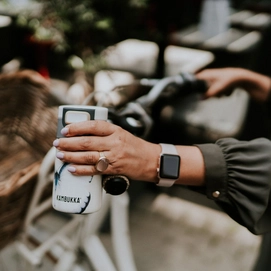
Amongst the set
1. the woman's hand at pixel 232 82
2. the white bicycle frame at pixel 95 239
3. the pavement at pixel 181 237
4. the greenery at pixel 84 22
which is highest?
the woman's hand at pixel 232 82

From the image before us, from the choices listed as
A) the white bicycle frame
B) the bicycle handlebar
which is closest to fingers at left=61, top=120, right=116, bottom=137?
the bicycle handlebar

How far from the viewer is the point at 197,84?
132 cm

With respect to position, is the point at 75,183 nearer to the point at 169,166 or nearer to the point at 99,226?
the point at 169,166

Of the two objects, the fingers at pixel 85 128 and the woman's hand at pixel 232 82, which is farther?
the woman's hand at pixel 232 82

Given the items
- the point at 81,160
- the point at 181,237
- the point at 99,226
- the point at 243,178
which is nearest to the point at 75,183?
the point at 81,160

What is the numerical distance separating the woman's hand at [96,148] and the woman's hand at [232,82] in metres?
0.66

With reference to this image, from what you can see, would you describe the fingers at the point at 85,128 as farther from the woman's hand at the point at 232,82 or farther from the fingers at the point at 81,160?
the woman's hand at the point at 232,82

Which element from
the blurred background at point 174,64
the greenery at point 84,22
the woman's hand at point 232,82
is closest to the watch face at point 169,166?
the woman's hand at point 232,82

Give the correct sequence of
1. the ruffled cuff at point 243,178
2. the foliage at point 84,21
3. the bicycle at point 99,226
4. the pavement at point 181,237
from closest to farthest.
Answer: the ruffled cuff at point 243,178
the bicycle at point 99,226
the pavement at point 181,237
the foliage at point 84,21

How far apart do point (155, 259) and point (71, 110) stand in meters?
1.54

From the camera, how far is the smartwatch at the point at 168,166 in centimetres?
83

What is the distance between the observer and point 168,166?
0.83 meters

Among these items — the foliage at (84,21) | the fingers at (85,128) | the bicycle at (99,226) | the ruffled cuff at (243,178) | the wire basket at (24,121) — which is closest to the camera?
the fingers at (85,128)

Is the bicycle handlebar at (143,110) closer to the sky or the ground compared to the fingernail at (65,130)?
closer to the ground
